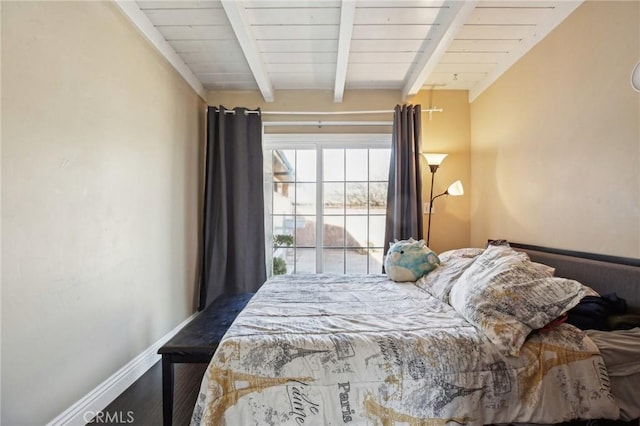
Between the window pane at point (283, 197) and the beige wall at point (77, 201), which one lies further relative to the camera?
the window pane at point (283, 197)

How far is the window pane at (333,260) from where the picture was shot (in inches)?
129

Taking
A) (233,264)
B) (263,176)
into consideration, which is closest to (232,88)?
(263,176)

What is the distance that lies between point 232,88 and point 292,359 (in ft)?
9.38

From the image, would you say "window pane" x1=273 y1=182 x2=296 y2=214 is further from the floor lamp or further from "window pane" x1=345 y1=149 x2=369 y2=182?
the floor lamp

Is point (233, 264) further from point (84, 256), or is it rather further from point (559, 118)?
Answer: point (559, 118)

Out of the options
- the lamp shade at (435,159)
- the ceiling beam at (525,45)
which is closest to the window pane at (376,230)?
the lamp shade at (435,159)

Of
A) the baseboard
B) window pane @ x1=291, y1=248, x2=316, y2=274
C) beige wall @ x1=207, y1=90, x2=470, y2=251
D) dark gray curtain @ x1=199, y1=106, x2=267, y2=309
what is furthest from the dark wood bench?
beige wall @ x1=207, y1=90, x2=470, y2=251

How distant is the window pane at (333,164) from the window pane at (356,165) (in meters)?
0.07

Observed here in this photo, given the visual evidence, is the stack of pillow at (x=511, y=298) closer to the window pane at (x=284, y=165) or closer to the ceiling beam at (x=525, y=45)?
the ceiling beam at (x=525, y=45)

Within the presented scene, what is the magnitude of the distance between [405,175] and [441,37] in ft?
4.08

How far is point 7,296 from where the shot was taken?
121cm

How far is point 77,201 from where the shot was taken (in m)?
1.56

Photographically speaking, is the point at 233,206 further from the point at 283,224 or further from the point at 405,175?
the point at 405,175

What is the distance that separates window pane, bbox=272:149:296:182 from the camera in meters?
3.31
